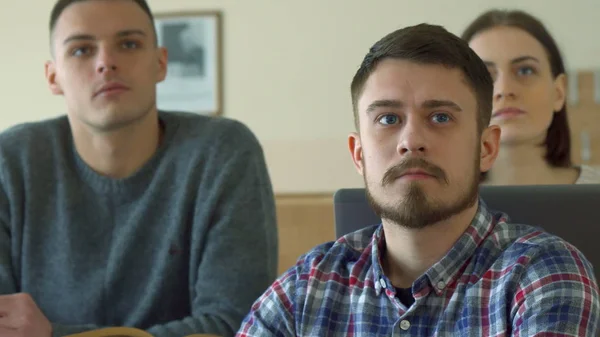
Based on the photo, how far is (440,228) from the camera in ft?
3.70

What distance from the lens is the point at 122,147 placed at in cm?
172

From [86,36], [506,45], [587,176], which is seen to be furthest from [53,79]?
[587,176]

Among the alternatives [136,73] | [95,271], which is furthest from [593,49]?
[95,271]

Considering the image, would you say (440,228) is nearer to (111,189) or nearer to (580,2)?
(111,189)

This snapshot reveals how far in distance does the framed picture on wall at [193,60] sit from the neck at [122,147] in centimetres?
165

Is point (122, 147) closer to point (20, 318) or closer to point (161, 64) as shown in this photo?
point (161, 64)

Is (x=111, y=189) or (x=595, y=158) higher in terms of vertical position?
(x=111, y=189)

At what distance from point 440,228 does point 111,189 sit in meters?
0.86

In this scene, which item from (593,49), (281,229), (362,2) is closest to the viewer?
(281,229)

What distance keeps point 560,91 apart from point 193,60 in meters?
1.91

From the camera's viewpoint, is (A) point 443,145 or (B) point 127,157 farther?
(B) point 127,157

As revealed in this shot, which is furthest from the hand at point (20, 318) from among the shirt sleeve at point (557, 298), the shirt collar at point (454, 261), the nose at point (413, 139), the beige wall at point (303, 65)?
the beige wall at point (303, 65)

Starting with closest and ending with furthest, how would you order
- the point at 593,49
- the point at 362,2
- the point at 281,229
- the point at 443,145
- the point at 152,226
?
the point at 443,145 → the point at 152,226 → the point at 281,229 → the point at 593,49 → the point at 362,2

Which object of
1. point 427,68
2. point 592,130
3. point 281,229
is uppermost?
point 427,68
